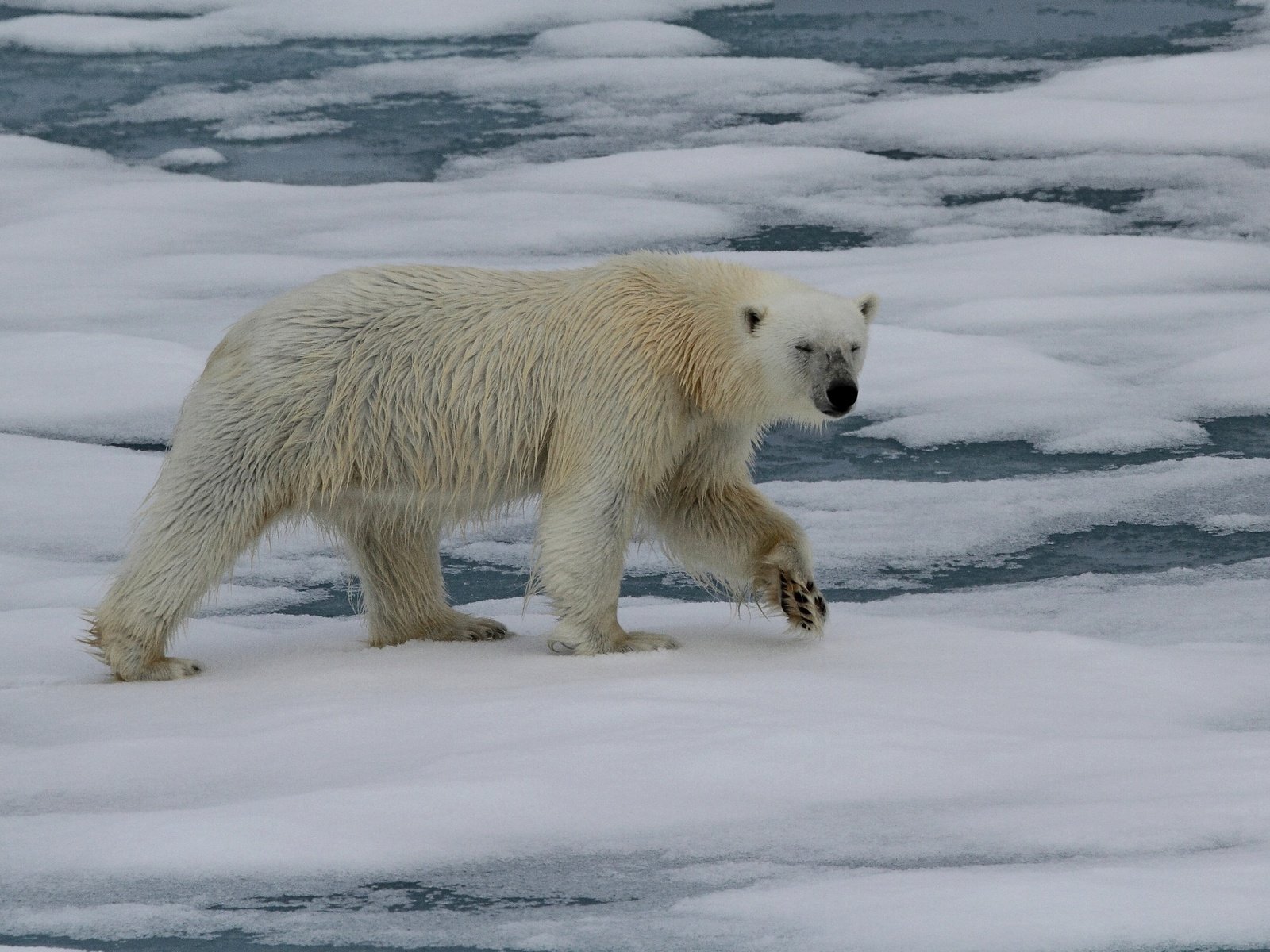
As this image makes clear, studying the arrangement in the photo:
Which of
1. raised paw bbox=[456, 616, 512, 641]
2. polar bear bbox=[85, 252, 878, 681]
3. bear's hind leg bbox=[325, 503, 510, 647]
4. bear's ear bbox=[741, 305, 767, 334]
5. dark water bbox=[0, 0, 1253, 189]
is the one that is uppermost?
dark water bbox=[0, 0, 1253, 189]

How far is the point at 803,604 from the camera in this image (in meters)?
4.80

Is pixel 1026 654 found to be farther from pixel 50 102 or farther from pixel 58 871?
pixel 50 102

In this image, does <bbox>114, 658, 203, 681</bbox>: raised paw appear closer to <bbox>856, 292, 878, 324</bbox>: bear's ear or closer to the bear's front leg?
the bear's front leg

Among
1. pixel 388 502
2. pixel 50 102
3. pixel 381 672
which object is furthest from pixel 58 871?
pixel 50 102

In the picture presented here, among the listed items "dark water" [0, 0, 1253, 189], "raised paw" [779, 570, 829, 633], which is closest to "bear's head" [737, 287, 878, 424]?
"raised paw" [779, 570, 829, 633]

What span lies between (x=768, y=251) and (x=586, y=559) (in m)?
4.86

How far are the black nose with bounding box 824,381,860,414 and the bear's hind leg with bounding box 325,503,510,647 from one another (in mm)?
1168

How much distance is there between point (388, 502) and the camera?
15.7ft

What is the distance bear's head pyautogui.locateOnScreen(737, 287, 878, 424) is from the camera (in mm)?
4559

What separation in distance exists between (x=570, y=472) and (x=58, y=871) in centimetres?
183

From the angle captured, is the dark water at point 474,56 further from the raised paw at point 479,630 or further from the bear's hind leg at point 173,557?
the bear's hind leg at point 173,557

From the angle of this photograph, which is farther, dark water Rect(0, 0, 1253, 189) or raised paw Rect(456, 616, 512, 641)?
dark water Rect(0, 0, 1253, 189)

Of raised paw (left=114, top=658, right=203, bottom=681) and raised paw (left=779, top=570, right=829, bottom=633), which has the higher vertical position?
raised paw (left=779, top=570, right=829, bottom=633)

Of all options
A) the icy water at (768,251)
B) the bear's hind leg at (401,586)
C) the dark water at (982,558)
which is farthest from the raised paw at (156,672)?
the dark water at (982,558)
